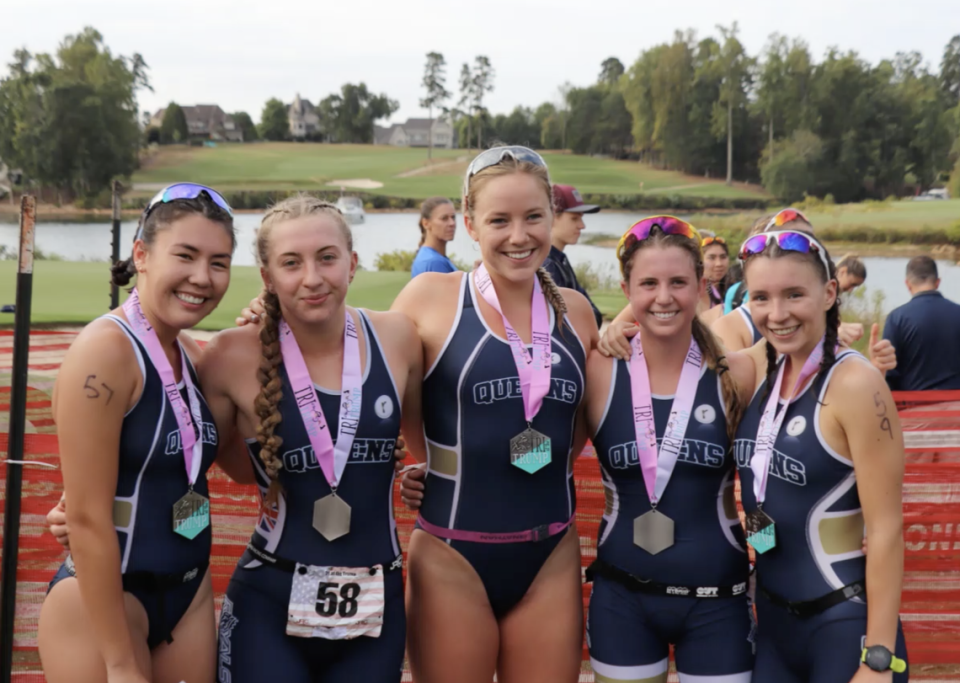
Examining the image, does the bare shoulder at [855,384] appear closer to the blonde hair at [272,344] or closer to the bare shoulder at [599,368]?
the bare shoulder at [599,368]

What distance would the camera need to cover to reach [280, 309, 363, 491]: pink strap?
2.58 metres

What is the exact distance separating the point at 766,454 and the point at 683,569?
1.61ft

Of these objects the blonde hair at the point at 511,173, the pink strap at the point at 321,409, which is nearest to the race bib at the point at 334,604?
the pink strap at the point at 321,409

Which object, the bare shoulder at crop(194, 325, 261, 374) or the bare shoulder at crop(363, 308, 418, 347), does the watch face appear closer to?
the bare shoulder at crop(363, 308, 418, 347)

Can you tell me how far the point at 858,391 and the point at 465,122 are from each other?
18.1 m

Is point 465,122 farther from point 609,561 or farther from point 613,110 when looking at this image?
point 609,561

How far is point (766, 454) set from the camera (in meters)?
2.60

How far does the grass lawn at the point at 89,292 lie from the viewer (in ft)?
43.8

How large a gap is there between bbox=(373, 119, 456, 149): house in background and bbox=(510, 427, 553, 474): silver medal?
17.3m

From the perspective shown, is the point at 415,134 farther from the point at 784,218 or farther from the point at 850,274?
the point at 784,218

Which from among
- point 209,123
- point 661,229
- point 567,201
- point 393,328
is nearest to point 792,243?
point 661,229

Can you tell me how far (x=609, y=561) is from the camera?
2850 millimetres

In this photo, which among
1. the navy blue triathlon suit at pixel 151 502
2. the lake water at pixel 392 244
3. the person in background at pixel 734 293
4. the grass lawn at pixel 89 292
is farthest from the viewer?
the lake water at pixel 392 244

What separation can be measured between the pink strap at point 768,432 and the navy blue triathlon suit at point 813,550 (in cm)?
2
